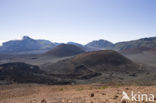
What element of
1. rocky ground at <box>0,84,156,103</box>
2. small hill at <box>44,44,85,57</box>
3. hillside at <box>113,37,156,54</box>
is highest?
hillside at <box>113,37,156,54</box>

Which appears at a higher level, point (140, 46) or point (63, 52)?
point (140, 46)

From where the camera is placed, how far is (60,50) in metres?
79.7

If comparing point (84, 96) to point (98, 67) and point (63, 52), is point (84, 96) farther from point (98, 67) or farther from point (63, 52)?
point (63, 52)

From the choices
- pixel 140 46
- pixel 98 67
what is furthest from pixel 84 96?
pixel 140 46

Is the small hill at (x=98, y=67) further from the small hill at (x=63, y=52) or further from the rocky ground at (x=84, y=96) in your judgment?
the small hill at (x=63, y=52)

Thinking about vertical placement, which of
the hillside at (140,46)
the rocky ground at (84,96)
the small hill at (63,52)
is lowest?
the rocky ground at (84,96)

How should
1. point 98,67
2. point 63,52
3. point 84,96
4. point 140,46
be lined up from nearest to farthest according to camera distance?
point 84,96 < point 98,67 < point 63,52 < point 140,46

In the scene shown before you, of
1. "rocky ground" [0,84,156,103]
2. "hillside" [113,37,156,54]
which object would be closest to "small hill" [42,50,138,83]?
"rocky ground" [0,84,156,103]

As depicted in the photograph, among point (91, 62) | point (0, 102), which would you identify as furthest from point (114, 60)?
point (0, 102)

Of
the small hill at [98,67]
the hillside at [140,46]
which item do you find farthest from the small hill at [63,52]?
the hillside at [140,46]

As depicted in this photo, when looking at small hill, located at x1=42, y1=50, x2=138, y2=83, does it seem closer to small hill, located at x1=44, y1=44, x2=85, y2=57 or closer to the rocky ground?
the rocky ground

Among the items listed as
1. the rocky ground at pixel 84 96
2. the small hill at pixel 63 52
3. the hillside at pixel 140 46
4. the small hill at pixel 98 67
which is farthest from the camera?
the hillside at pixel 140 46

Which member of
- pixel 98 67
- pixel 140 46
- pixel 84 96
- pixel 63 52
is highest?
pixel 140 46

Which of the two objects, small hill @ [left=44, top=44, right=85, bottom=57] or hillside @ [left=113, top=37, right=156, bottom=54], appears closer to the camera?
small hill @ [left=44, top=44, right=85, bottom=57]
